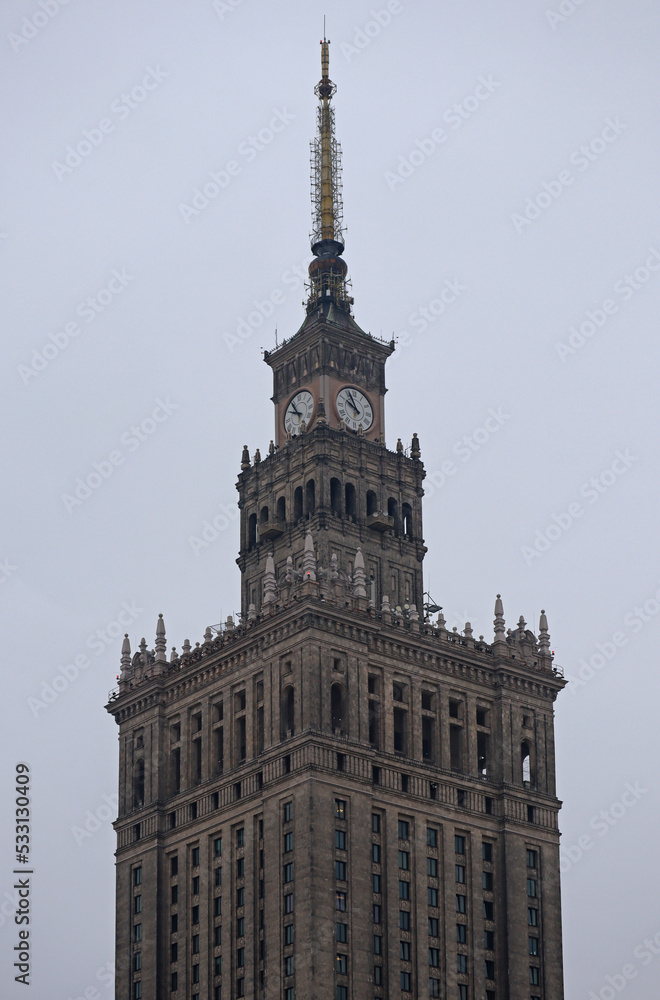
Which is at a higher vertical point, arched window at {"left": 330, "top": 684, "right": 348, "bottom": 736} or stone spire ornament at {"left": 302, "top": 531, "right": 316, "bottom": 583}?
stone spire ornament at {"left": 302, "top": 531, "right": 316, "bottom": 583}

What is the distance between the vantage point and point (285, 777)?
19062cm

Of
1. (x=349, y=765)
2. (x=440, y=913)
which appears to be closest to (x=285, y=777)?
(x=349, y=765)

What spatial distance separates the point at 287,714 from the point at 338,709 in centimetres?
433

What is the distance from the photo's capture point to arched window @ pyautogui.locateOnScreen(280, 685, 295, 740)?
193 metres

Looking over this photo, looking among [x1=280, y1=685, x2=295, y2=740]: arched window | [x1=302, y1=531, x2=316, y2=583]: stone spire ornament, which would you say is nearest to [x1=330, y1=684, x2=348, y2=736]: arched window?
[x1=280, y1=685, x2=295, y2=740]: arched window

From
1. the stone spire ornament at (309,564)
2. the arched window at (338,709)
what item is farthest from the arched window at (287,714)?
the stone spire ornament at (309,564)

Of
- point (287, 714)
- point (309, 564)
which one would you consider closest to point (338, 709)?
point (287, 714)

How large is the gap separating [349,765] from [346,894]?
11.0 metres

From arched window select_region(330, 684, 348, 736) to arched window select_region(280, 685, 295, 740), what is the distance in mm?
3452

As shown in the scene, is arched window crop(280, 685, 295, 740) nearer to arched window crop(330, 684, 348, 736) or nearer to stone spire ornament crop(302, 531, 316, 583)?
arched window crop(330, 684, 348, 736)

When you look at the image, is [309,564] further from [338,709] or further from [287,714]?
[287,714]

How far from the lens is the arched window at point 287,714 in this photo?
193 meters

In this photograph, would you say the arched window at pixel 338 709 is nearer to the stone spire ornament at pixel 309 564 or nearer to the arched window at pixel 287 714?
the arched window at pixel 287 714

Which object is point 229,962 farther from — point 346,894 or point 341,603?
point 341,603
